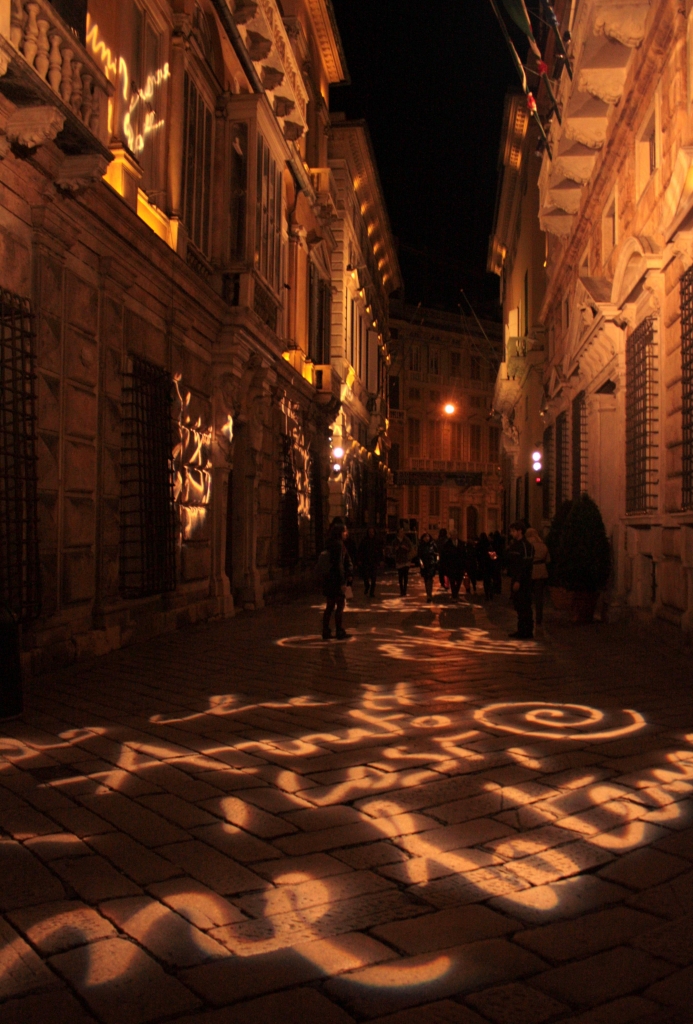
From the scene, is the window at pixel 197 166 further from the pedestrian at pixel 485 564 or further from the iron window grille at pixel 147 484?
the pedestrian at pixel 485 564

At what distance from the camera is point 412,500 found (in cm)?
5678

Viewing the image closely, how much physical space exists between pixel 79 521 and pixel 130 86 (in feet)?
18.9

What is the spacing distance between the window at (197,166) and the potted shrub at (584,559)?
23.9ft

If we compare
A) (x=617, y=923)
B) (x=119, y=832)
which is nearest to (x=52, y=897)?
(x=119, y=832)

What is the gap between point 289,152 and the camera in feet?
65.0

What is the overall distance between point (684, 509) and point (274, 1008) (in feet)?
27.4

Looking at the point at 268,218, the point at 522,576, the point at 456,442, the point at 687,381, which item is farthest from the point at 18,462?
the point at 456,442

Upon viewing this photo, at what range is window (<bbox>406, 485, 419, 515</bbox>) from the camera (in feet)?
185

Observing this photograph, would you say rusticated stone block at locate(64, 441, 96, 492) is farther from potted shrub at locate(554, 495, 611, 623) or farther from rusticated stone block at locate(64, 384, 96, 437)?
potted shrub at locate(554, 495, 611, 623)

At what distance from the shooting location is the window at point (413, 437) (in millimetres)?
57281

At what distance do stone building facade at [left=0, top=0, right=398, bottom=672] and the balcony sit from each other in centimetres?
2

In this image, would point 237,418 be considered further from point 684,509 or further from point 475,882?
point 475,882

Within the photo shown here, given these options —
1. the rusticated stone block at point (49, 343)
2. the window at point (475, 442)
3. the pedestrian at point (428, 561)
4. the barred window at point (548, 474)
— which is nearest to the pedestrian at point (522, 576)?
the rusticated stone block at point (49, 343)

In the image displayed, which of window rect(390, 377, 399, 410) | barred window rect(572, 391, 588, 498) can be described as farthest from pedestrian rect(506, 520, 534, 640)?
window rect(390, 377, 399, 410)
